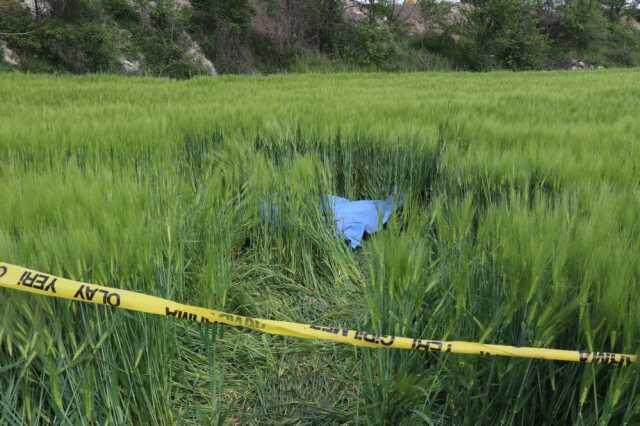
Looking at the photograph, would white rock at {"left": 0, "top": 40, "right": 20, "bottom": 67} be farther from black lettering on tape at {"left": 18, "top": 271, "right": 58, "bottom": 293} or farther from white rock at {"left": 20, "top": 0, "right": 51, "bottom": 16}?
black lettering on tape at {"left": 18, "top": 271, "right": 58, "bottom": 293}

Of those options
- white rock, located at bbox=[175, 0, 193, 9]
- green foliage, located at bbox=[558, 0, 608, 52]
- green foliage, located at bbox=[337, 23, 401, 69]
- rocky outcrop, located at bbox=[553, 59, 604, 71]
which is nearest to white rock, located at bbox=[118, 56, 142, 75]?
white rock, located at bbox=[175, 0, 193, 9]

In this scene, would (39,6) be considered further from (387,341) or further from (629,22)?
(629,22)

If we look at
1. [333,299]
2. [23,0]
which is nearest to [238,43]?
[23,0]

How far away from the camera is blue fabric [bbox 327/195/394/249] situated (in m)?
1.75

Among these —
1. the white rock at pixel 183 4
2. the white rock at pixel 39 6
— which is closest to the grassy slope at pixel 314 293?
the white rock at pixel 39 6

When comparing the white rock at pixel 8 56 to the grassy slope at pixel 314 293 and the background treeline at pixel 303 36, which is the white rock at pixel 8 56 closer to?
the background treeline at pixel 303 36

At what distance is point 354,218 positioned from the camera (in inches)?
71.9

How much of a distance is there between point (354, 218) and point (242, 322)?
1.06 meters

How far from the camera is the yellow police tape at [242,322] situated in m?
0.72

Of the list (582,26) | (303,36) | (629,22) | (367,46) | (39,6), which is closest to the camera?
(39,6)

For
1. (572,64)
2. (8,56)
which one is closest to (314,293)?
(8,56)

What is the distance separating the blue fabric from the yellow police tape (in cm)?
90

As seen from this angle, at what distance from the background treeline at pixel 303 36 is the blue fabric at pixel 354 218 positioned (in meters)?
8.23

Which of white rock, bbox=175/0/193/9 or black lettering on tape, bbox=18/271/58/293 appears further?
white rock, bbox=175/0/193/9
